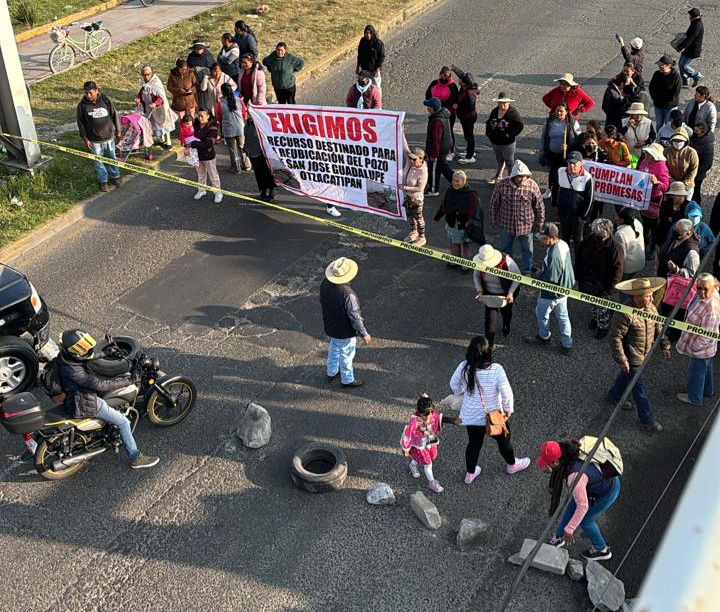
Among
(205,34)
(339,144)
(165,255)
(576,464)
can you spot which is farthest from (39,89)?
(576,464)

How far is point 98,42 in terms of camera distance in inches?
700

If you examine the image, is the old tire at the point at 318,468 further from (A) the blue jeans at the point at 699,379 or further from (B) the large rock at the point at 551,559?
(A) the blue jeans at the point at 699,379

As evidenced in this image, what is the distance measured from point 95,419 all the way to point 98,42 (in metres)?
12.1

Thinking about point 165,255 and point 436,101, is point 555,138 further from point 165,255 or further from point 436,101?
point 165,255

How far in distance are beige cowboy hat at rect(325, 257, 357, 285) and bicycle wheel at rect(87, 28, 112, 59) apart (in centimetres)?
1138

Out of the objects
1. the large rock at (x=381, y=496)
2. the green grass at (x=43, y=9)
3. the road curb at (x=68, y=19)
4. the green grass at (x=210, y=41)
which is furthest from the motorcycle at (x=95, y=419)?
the green grass at (x=43, y=9)

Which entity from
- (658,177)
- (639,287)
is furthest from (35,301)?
(658,177)

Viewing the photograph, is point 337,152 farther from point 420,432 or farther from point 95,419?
point 95,419

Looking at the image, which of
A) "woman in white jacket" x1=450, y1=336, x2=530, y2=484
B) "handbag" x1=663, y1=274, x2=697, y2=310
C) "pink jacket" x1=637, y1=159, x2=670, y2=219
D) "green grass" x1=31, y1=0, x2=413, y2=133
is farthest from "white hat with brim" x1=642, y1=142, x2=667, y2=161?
"green grass" x1=31, y1=0, x2=413, y2=133

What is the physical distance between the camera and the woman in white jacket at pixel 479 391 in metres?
7.46

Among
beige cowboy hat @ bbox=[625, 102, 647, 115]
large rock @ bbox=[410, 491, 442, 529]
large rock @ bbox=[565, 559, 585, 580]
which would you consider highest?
beige cowboy hat @ bbox=[625, 102, 647, 115]

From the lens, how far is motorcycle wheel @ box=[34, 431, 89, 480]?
8.08 meters

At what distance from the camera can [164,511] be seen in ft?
26.4

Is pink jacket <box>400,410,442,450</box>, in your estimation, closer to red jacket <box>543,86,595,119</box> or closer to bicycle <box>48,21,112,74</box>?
red jacket <box>543,86,595,119</box>
